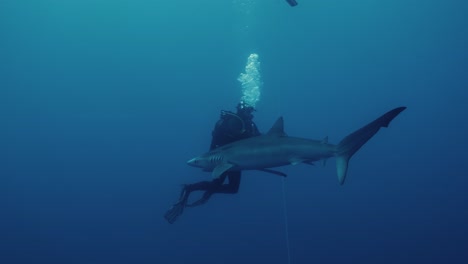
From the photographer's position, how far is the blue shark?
5715mm

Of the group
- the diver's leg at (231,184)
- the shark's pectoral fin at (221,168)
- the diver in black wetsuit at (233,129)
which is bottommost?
the shark's pectoral fin at (221,168)

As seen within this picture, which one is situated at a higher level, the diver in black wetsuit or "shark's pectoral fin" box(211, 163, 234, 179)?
the diver in black wetsuit

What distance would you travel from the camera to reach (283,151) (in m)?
5.92

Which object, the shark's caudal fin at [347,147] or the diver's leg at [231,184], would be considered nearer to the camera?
the shark's caudal fin at [347,147]

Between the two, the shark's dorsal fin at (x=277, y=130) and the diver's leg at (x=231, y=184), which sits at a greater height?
the shark's dorsal fin at (x=277, y=130)

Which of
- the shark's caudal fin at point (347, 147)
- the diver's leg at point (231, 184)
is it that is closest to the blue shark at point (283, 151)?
the shark's caudal fin at point (347, 147)

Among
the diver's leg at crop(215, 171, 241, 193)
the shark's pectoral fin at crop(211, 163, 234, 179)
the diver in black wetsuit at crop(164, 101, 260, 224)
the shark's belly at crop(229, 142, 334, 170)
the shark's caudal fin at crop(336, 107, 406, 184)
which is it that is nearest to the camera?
the shark's caudal fin at crop(336, 107, 406, 184)

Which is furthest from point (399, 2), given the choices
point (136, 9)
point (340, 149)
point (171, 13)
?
point (340, 149)

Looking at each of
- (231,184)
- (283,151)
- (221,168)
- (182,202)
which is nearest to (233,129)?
(221,168)

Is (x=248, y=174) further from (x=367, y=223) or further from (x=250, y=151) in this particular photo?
(x=250, y=151)

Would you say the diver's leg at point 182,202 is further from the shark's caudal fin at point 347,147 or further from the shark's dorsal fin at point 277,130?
the shark's caudal fin at point 347,147

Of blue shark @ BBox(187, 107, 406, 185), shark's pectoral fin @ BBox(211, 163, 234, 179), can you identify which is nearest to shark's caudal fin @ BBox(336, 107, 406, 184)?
blue shark @ BBox(187, 107, 406, 185)

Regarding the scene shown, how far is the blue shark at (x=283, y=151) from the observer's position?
18.7 ft

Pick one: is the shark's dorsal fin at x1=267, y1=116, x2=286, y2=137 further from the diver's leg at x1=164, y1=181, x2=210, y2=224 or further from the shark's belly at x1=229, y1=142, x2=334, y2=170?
the diver's leg at x1=164, y1=181, x2=210, y2=224
